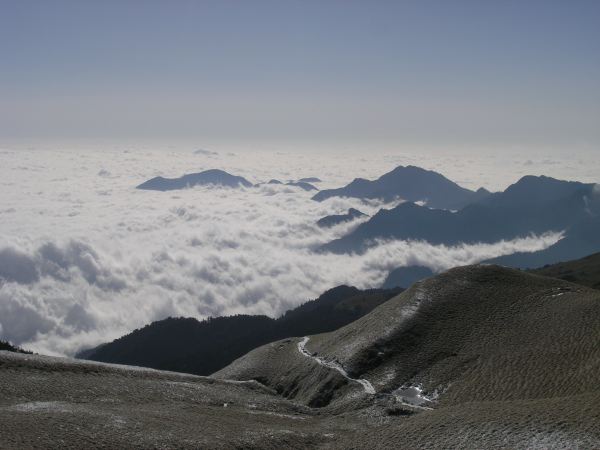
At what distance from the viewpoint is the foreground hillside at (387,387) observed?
28922mm

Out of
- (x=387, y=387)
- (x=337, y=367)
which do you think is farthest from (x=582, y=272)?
(x=387, y=387)

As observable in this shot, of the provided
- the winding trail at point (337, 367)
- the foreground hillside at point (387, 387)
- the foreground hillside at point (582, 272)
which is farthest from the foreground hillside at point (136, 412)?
the foreground hillside at point (582, 272)

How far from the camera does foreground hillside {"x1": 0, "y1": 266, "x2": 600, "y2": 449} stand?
2892cm

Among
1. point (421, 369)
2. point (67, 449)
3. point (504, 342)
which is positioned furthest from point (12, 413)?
point (504, 342)

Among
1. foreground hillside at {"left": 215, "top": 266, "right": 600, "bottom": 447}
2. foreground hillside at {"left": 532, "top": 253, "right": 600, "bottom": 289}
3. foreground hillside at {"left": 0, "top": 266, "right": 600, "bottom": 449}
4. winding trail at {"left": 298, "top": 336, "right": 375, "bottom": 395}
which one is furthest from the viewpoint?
foreground hillside at {"left": 532, "top": 253, "right": 600, "bottom": 289}

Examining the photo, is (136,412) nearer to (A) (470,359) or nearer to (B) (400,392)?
(B) (400,392)

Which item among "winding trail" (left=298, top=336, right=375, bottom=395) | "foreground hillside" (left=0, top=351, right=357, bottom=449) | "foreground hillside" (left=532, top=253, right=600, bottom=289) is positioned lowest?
"foreground hillside" (left=532, top=253, right=600, bottom=289)

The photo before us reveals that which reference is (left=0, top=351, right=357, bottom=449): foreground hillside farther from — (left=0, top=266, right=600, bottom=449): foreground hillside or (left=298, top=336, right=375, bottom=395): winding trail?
(left=298, top=336, right=375, bottom=395): winding trail

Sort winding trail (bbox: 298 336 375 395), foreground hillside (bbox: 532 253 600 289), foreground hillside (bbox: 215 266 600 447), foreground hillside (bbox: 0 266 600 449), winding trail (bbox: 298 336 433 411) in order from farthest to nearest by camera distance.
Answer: foreground hillside (bbox: 532 253 600 289) < winding trail (bbox: 298 336 375 395) < winding trail (bbox: 298 336 433 411) < foreground hillside (bbox: 215 266 600 447) < foreground hillside (bbox: 0 266 600 449)

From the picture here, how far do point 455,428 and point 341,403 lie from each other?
16.2 metres

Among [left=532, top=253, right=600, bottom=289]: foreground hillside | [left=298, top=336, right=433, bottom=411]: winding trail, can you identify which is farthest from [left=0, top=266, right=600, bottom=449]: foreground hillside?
[left=532, top=253, right=600, bottom=289]: foreground hillside

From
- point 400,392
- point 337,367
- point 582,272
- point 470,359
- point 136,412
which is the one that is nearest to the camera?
point 136,412

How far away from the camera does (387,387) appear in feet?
150

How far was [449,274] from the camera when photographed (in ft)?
228
